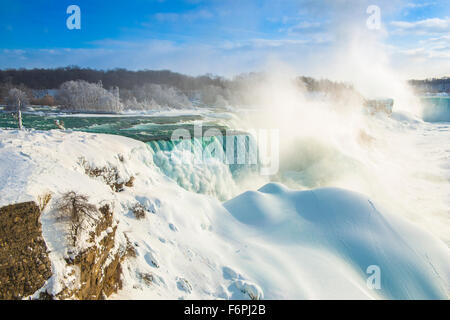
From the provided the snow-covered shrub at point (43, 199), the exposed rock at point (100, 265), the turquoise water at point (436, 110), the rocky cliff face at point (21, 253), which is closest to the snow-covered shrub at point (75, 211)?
the snow-covered shrub at point (43, 199)

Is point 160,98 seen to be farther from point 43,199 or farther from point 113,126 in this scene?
point 43,199

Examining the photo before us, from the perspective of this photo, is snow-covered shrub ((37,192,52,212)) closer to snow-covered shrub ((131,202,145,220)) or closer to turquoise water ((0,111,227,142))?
snow-covered shrub ((131,202,145,220))

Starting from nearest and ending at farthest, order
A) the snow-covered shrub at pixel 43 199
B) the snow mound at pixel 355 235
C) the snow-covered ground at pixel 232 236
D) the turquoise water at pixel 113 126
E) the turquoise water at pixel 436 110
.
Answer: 1. the snow-covered shrub at pixel 43 199
2. the snow-covered ground at pixel 232 236
3. the snow mound at pixel 355 235
4. the turquoise water at pixel 113 126
5. the turquoise water at pixel 436 110

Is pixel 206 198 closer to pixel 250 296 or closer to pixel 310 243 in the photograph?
pixel 310 243

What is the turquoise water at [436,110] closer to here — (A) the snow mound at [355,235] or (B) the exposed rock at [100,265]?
(A) the snow mound at [355,235]

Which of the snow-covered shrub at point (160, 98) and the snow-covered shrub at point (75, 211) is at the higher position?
the snow-covered shrub at point (160, 98)

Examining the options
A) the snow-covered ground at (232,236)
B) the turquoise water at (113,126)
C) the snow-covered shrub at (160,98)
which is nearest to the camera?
the snow-covered ground at (232,236)

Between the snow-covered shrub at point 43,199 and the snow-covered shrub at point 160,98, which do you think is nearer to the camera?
the snow-covered shrub at point 43,199

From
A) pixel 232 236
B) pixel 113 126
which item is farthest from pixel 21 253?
pixel 113 126
